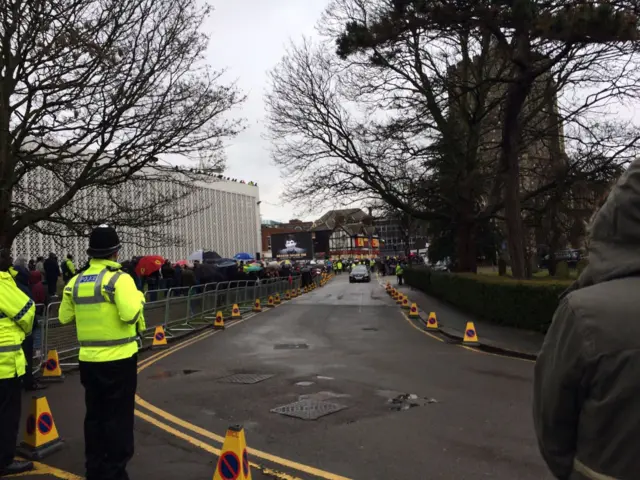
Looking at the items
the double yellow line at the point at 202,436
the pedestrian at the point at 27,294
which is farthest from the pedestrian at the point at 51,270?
the double yellow line at the point at 202,436

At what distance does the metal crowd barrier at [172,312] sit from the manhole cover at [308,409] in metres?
4.91

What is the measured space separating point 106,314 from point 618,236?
12.1ft

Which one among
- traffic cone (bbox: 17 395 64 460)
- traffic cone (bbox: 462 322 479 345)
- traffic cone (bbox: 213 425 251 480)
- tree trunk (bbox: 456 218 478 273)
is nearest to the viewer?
traffic cone (bbox: 213 425 251 480)

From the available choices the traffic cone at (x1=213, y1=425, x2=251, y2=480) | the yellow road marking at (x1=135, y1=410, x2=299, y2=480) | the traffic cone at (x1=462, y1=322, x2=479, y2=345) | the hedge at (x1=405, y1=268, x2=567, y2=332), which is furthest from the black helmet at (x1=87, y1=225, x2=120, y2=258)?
the traffic cone at (x1=462, y1=322, x2=479, y2=345)

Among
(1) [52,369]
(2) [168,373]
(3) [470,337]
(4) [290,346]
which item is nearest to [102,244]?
(2) [168,373]

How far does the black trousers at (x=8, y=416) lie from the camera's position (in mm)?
4551

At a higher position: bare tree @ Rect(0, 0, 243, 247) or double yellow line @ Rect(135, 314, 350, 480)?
bare tree @ Rect(0, 0, 243, 247)

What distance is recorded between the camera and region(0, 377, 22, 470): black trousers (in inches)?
179

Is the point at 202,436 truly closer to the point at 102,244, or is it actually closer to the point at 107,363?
the point at 107,363

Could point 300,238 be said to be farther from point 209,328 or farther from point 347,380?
point 347,380

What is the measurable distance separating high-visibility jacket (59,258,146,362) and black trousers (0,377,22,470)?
986 millimetres

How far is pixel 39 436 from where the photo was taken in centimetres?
519

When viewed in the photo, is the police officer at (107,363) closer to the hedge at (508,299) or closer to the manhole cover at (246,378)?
the manhole cover at (246,378)

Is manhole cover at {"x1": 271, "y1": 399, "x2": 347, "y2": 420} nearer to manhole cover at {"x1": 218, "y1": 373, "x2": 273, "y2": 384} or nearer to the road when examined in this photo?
the road
